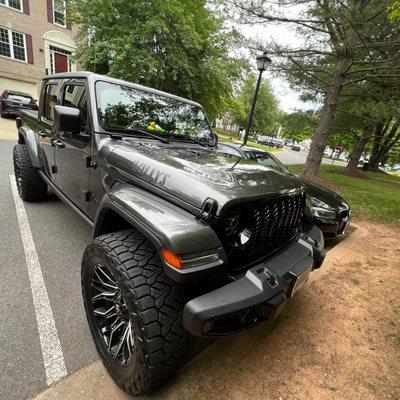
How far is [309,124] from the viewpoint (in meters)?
13.3

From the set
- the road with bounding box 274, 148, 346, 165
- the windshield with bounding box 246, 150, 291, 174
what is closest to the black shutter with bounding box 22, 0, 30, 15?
the road with bounding box 274, 148, 346, 165

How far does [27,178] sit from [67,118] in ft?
7.89

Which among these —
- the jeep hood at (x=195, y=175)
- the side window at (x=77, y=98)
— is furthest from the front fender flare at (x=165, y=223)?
the side window at (x=77, y=98)

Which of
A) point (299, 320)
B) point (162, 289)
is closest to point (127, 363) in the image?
point (162, 289)

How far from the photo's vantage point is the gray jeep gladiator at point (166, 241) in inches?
56.2

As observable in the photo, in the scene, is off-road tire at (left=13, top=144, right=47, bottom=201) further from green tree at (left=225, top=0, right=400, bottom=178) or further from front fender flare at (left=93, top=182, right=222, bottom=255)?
green tree at (left=225, top=0, right=400, bottom=178)

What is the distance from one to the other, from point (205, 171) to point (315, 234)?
129 cm

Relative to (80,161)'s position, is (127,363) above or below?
below

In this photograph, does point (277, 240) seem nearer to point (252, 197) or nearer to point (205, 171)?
point (252, 197)

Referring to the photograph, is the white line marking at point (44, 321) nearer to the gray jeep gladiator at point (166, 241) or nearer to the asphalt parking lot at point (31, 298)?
the asphalt parking lot at point (31, 298)

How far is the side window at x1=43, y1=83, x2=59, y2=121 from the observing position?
3.43m

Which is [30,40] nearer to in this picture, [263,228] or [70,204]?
[70,204]

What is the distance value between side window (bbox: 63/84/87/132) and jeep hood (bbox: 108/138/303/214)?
21.4 inches

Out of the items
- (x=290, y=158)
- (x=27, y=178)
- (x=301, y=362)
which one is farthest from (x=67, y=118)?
(x=290, y=158)
